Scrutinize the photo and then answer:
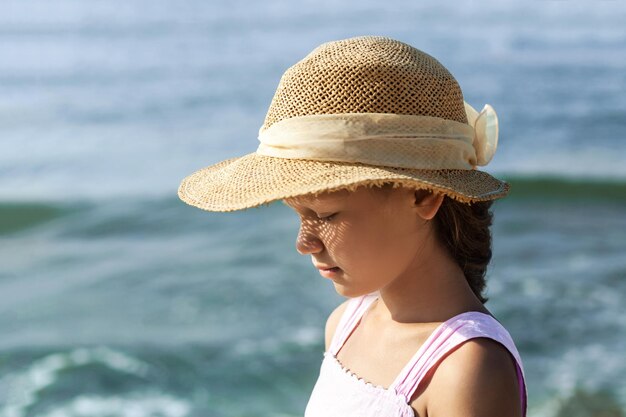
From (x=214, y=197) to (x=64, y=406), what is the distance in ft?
12.1

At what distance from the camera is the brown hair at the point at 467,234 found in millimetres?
1932

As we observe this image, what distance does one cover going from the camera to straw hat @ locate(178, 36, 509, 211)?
1707 mm

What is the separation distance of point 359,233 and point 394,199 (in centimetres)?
10

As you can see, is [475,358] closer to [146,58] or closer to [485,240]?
[485,240]

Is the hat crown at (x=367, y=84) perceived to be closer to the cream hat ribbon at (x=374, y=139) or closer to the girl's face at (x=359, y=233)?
the cream hat ribbon at (x=374, y=139)

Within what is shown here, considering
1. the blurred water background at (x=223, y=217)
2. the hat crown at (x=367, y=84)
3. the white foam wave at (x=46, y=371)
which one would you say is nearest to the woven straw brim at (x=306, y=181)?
the hat crown at (x=367, y=84)

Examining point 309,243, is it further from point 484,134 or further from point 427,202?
point 484,134

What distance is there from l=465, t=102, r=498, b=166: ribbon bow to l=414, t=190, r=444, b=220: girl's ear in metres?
0.15

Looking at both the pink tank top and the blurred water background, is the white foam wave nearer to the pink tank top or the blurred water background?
the blurred water background

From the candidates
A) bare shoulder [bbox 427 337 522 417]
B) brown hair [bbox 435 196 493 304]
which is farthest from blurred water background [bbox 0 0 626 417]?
bare shoulder [bbox 427 337 522 417]

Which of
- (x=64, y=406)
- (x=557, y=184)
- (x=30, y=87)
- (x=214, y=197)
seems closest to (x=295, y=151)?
(x=214, y=197)

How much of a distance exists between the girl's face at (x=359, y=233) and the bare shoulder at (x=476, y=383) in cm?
22

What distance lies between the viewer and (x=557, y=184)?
8.91m

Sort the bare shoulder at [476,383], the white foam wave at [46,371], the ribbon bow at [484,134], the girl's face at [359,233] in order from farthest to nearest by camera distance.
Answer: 1. the white foam wave at [46,371]
2. the ribbon bow at [484,134]
3. the girl's face at [359,233]
4. the bare shoulder at [476,383]
